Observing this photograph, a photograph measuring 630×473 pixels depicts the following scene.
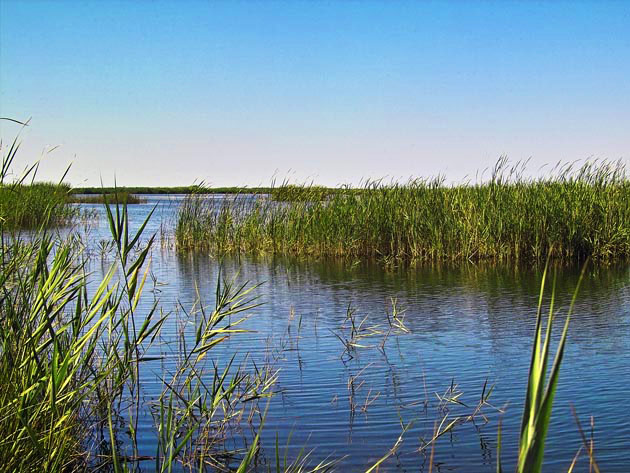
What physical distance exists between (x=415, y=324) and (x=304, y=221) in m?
7.32

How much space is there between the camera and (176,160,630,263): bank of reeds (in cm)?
1362

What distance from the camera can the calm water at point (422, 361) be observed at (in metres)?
4.49

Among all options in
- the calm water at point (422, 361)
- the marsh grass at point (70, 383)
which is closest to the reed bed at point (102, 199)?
the marsh grass at point (70, 383)

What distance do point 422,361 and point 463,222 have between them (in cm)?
776

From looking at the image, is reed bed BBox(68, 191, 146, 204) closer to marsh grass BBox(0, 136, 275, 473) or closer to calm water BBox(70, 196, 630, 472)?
marsh grass BBox(0, 136, 275, 473)

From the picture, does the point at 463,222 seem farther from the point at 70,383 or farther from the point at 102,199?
the point at 102,199

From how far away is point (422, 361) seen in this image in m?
6.49

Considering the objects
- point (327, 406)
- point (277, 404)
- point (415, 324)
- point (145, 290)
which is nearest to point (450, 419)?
point (327, 406)

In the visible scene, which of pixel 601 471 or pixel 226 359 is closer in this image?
pixel 601 471

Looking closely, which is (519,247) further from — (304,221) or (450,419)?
(450,419)

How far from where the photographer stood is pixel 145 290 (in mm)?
10953

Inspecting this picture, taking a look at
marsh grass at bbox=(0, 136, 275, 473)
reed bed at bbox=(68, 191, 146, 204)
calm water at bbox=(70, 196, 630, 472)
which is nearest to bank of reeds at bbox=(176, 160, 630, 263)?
calm water at bbox=(70, 196, 630, 472)

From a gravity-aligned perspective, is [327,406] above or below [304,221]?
below

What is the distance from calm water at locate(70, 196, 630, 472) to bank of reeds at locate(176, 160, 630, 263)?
5.09 feet
